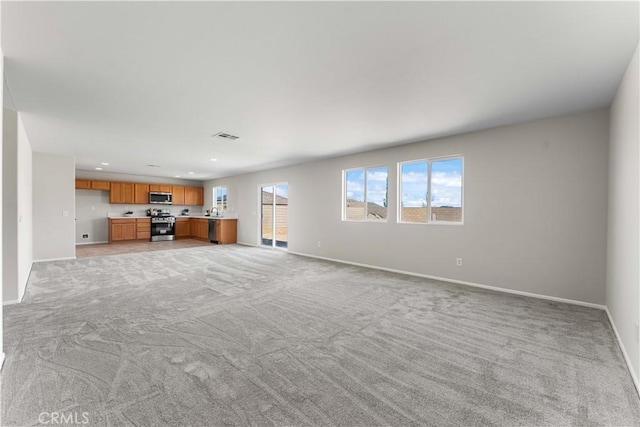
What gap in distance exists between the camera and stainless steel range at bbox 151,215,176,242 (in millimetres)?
9820

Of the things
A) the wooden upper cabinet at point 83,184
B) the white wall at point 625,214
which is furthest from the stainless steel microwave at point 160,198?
the white wall at point 625,214

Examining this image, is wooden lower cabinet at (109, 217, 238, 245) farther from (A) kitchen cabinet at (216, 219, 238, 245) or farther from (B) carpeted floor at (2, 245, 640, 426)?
(B) carpeted floor at (2, 245, 640, 426)

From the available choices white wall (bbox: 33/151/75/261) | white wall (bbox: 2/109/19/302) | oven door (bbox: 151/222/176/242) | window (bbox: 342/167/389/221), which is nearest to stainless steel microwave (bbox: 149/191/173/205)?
oven door (bbox: 151/222/176/242)

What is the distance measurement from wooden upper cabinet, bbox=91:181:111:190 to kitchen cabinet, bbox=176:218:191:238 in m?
2.41

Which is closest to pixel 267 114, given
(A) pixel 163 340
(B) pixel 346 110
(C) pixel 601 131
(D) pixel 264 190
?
(B) pixel 346 110

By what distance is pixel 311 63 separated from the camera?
235cm

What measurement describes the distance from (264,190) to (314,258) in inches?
124

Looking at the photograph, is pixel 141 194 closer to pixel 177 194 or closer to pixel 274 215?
pixel 177 194

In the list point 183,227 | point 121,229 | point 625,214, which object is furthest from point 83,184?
point 625,214

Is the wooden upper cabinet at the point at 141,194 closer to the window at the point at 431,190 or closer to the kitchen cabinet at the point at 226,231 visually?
the kitchen cabinet at the point at 226,231

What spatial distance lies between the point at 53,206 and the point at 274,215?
5030 millimetres

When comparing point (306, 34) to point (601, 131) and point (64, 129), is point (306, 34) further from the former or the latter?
point (64, 129)

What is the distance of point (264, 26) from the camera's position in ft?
6.18

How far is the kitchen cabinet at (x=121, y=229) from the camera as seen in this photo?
921 centimetres
